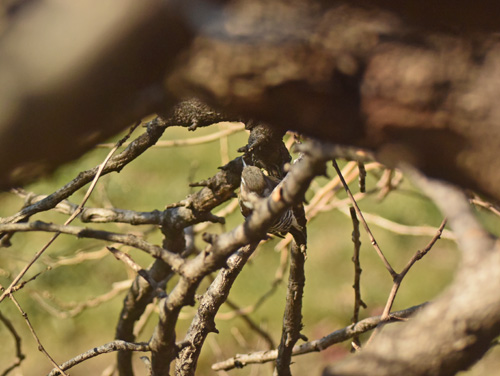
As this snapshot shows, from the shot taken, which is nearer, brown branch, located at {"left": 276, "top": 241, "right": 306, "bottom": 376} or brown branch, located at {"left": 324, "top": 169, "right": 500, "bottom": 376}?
brown branch, located at {"left": 324, "top": 169, "right": 500, "bottom": 376}

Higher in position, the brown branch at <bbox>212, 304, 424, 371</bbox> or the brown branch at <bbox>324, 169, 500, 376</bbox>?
the brown branch at <bbox>324, 169, 500, 376</bbox>

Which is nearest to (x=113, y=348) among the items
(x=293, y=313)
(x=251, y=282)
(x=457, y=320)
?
(x=293, y=313)

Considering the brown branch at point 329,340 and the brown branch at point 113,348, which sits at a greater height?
the brown branch at point 113,348

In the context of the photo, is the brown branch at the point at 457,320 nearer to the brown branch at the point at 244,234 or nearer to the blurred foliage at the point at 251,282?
the brown branch at the point at 244,234

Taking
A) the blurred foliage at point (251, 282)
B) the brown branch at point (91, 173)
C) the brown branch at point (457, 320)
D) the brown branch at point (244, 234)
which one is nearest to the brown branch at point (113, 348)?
the brown branch at point (244, 234)

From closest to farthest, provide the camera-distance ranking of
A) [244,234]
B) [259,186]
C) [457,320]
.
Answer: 1. [457,320]
2. [244,234]
3. [259,186]

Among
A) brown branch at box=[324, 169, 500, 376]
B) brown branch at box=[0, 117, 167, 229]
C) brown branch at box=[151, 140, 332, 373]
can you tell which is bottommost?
brown branch at box=[324, 169, 500, 376]

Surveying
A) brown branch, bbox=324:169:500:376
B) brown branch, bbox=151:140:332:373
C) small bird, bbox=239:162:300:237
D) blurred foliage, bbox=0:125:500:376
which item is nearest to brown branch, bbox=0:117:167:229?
small bird, bbox=239:162:300:237

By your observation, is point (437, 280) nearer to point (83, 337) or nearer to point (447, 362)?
point (83, 337)

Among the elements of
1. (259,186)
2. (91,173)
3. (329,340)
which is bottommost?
(329,340)

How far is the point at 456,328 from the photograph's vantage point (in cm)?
56

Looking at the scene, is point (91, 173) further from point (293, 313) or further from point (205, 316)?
point (293, 313)

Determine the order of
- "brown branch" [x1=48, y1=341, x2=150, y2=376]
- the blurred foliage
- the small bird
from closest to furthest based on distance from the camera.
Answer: "brown branch" [x1=48, y1=341, x2=150, y2=376] → the small bird → the blurred foliage

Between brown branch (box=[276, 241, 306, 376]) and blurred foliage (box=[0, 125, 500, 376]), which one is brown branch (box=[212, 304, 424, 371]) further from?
blurred foliage (box=[0, 125, 500, 376])
